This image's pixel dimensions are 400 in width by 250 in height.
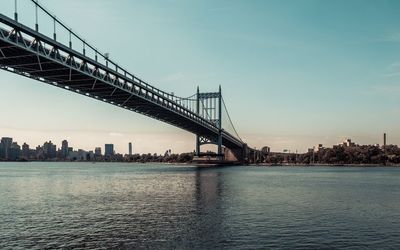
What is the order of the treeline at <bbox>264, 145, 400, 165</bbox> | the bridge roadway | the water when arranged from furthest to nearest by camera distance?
the treeline at <bbox>264, 145, 400, 165</bbox> < the bridge roadway < the water

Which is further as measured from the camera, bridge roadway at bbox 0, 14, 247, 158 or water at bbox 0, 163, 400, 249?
bridge roadway at bbox 0, 14, 247, 158

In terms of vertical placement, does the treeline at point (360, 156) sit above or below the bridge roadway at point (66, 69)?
below

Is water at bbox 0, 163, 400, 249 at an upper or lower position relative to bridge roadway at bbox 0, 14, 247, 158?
lower

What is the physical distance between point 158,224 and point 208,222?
292 centimetres

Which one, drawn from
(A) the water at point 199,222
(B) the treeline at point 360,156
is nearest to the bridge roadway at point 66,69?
(A) the water at point 199,222

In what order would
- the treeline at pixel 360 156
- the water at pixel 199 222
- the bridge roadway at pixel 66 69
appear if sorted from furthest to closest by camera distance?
the treeline at pixel 360 156 < the bridge roadway at pixel 66 69 < the water at pixel 199 222

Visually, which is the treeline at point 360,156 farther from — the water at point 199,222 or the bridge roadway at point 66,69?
the water at point 199,222

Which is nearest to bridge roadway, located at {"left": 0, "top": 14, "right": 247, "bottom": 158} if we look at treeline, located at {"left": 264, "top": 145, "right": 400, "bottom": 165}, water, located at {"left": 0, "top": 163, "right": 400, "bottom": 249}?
water, located at {"left": 0, "top": 163, "right": 400, "bottom": 249}

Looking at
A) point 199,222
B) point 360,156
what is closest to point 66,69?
point 199,222

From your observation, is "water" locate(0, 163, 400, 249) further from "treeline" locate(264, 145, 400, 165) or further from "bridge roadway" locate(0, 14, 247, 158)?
"treeline" locate(264, 145, 400, 165)

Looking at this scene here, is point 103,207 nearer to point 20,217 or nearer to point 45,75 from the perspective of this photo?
point 20,217

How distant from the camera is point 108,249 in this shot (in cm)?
1823

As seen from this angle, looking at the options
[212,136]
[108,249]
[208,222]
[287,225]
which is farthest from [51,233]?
[212,136]

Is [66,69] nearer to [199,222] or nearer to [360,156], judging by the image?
[199,222]
